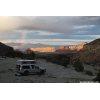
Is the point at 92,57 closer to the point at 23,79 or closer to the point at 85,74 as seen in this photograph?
the point at 85,74

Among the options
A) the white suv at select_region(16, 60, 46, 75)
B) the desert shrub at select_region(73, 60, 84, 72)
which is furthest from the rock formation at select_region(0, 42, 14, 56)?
the desert shrub at select_region(73, 60, 84, 72)

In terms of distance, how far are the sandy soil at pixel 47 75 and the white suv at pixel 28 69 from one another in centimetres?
5

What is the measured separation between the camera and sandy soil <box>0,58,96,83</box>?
8609mm

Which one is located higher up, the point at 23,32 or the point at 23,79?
the point at 23,32

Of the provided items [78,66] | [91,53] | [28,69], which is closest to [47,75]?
[28,69]

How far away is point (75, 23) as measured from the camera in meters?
8.60

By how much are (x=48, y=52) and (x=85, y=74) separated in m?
0.57

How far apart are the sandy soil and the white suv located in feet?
0.18

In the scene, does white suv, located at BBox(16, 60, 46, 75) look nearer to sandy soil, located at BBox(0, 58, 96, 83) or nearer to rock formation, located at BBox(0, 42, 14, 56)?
sandy soil, located at BBox(0, 58, 96, 83)

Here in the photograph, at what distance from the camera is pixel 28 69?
28.5 feet

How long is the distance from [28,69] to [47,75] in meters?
0.27

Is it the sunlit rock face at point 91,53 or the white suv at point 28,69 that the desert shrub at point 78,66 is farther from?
the white suv at point 28,69

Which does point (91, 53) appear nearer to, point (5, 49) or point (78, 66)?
point (78, 66)
